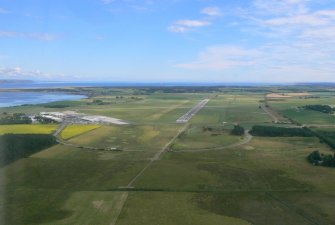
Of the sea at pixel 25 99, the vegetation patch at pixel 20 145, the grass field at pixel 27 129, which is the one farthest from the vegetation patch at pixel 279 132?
the sea at pixel 25 99

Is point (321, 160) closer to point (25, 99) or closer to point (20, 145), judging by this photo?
point (20, 145)

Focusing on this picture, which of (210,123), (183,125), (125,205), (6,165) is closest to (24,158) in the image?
(6,165)

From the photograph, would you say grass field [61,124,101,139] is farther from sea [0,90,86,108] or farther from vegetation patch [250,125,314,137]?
sea [0,90,86,108]

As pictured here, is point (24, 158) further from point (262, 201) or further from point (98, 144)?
point (262, 201)

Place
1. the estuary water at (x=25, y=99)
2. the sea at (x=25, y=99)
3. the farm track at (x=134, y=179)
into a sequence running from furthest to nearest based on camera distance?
the estuary water at (x=25, y=99), the sea at (x=25, y=99), the farm track at (x=134, y=179)

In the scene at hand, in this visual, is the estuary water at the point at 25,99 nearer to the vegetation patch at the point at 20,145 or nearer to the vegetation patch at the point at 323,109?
the vegetation patch at the point at 20,145

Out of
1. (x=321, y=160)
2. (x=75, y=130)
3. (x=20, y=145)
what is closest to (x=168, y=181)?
(x=321, y=160)
